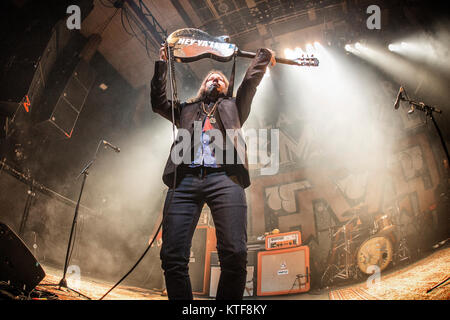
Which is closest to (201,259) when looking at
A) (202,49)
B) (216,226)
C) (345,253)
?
(345,253)

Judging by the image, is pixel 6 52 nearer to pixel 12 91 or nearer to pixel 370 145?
pixel 12 91

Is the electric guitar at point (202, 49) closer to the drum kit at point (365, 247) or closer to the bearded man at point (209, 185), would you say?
the bearded man at point (209, 185)

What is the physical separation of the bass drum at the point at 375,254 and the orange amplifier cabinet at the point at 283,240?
3.54 ft

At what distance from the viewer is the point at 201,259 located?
489 centimetres

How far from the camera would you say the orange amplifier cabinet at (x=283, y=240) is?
4723 millimetres

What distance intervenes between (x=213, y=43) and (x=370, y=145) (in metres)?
5.29

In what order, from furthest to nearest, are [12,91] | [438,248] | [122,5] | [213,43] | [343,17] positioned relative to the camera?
[343,17] → [122,5] → [438,248] → [12,91] → [213,43]

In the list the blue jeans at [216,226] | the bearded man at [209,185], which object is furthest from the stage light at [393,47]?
the blue jeans at [216,226]

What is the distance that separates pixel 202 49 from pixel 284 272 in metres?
3.81

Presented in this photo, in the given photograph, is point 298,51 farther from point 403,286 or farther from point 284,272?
point 403,286

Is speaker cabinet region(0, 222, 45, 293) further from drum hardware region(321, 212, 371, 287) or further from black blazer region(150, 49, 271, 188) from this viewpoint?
drum hardware region(321, 212, 371, 287)

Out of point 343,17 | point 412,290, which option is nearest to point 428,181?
point 412,290

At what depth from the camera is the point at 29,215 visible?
183 inches

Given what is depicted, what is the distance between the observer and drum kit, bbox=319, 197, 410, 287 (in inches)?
175
